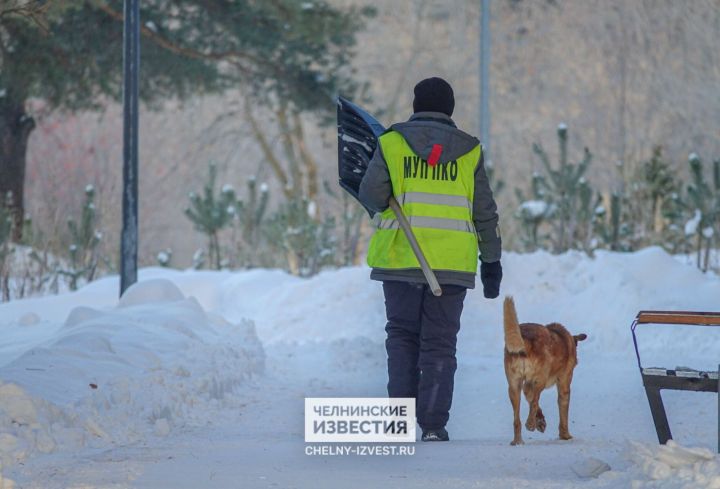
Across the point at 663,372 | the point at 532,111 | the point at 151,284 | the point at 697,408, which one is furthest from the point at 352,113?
the point at 532,111

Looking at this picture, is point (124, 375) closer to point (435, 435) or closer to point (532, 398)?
point (435, 435)

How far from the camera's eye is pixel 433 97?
5.92 m

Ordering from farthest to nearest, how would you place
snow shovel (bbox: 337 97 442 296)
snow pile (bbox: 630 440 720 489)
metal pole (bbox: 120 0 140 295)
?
metal pole (bbox: 120 0 140 295) → snow shovel (bbox: 337 97 442 296) → snow pile (bbox: 630 440 720 489)

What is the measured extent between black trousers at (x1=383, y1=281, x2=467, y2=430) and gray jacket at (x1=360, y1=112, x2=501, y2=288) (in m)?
0.09

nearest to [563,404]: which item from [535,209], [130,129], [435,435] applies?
[435,435]

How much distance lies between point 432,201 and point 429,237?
0.17 metres

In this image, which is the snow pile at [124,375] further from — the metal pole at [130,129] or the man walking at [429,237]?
A: the man walking at [429,237]

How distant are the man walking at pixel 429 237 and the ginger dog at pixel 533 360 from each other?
509 mm

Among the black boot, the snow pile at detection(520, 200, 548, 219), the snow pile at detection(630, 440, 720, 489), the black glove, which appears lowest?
the black boot

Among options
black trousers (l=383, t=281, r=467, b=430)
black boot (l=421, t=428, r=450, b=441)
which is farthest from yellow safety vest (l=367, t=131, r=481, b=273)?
black boot (l=421, t=428, r=450, b=441)

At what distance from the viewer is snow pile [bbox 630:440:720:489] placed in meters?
4.02

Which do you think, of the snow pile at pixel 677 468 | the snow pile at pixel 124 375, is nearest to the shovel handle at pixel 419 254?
the snow pile at pixel 677 468

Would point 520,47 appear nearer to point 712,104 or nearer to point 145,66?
point 712,104

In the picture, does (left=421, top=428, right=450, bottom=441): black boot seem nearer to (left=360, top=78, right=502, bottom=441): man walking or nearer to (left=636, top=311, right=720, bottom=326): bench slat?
(left=360, top=78, right=502, bottom=441): man walking
